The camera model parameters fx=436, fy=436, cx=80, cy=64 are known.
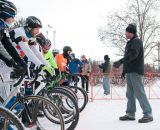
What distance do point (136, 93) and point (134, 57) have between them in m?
0.70

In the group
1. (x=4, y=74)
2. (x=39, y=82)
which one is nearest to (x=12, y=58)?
(x=4, y=74)

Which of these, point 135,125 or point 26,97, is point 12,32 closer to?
point 26,97

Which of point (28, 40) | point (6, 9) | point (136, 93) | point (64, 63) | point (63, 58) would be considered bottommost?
point (136, 93)

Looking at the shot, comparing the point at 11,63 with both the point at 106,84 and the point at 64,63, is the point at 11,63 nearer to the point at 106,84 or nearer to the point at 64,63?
the point at 64,63

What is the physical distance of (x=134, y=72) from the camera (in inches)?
333

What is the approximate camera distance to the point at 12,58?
4840 mm

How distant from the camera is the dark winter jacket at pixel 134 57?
329 inches

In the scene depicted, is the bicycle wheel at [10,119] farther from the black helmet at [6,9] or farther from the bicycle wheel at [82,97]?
the bicycle wheel at [82,97]

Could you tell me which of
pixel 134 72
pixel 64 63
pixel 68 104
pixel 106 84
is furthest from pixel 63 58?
pixel 106 84

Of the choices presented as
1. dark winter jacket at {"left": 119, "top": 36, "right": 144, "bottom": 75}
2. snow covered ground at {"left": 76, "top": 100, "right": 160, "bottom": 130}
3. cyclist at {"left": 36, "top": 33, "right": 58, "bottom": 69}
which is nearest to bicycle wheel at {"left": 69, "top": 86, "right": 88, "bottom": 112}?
snow covered ground at {"left": 76, "top": 100, "right": 160, "bottom": 130}

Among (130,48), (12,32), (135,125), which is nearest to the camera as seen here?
(12,32)

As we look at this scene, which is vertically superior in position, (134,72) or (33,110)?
(134,72)

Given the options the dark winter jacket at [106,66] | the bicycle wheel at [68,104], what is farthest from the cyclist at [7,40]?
the dark winter jacket at [106,66]

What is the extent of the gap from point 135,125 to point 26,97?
3.61m
